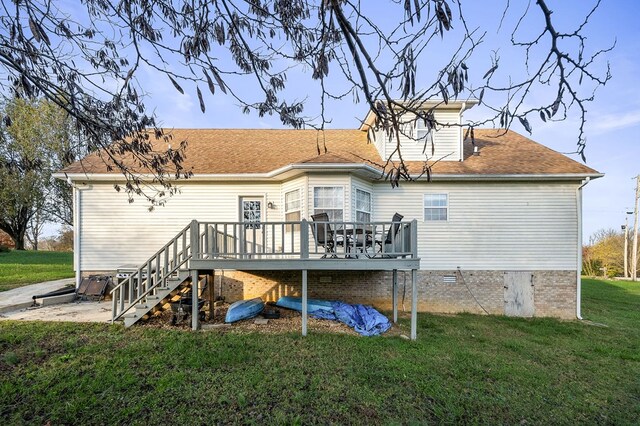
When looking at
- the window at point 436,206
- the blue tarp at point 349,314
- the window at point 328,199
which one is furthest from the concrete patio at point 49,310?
the window at point 436,206

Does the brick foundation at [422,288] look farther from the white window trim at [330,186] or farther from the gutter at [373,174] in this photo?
the gutter at [373,174]

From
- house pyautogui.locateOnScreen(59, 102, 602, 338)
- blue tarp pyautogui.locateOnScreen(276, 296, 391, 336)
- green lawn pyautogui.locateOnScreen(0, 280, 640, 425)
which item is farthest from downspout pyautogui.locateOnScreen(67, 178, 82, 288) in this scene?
blue tarp pyautogui.locateOnScreen(276, 296, 391, 336)

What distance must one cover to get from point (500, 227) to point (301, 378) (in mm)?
7546

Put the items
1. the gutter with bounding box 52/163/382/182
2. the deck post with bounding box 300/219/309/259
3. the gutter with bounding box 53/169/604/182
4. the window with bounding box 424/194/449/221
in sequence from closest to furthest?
1. the deck post with bounding box 300/219/309/259
2. the gutter with bounding box 52/163/382/182
3. the gutter with bounding box 53/169/604/182
4. the window with bounding box 424/194/449/221

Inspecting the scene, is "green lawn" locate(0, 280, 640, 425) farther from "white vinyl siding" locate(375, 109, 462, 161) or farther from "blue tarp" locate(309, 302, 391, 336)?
"white vinyl siding" locate(375, 109, 462, 161)

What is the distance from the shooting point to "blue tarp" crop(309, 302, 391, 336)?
690cm

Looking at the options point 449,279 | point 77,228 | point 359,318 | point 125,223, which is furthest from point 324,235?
point 77,228

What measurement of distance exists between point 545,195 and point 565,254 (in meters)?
1.83

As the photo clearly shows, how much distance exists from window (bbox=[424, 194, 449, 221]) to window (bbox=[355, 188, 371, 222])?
1.76m

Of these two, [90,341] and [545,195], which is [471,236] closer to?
[545,195]

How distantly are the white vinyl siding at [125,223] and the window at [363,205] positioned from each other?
2277 millimetres

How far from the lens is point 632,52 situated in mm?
2760

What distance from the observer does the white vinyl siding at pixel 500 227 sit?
925cm

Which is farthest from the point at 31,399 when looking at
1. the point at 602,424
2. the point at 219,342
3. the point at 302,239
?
the point at 602,424
